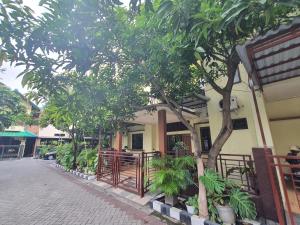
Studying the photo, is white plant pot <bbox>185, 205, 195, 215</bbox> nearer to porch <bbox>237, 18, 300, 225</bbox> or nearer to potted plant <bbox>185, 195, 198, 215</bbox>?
potted plant <bbox>185, 195, 198, 215</bbox>

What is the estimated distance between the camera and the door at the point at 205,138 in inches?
313

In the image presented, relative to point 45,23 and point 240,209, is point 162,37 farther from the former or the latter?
point 240,209

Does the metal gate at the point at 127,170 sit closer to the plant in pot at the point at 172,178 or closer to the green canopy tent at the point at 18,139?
the plant in pot at the point at 172,178

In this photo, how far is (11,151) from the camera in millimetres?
20438

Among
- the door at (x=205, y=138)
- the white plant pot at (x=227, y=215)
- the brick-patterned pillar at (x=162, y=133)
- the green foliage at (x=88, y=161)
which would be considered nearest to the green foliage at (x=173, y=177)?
the white plant pot at (x=227, y=215)

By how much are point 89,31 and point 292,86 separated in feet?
18.3

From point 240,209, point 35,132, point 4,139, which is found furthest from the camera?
point 35,132

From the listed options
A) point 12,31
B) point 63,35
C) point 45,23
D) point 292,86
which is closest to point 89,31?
point 63,35

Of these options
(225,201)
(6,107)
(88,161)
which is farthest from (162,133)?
(6,107)

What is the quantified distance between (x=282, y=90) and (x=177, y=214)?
4851 mm

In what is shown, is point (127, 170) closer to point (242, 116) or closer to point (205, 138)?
point (205, 138)

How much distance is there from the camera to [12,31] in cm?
225

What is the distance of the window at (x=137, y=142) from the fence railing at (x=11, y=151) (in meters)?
16.6

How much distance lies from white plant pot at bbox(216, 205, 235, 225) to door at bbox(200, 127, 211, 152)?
4832mm
